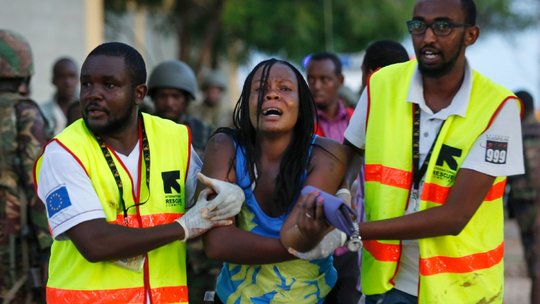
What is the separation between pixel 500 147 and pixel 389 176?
1.63ft

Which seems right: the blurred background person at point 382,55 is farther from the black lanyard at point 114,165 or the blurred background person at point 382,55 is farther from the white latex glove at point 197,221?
the white latex glove at point 197,221

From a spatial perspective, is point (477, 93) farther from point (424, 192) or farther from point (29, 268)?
point (29, 268)

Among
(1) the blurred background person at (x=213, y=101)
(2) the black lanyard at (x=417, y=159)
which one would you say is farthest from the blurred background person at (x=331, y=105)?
(1) the blurred background person at (x=213, y=101)

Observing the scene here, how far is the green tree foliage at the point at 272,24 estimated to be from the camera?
64.5ft

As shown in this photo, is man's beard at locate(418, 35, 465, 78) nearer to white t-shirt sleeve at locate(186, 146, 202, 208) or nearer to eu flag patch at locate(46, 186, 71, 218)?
white t-shirt sleeve at locate(186, 146, 202, 208)

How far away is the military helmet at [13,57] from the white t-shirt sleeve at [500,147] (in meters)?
3.37

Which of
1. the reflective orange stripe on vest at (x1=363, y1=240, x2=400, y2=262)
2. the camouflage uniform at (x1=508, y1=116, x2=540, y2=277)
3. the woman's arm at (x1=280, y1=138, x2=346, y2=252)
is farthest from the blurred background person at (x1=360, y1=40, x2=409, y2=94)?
the camouflage uniform at (x1=508, y1=116, x2=540, y2=277)

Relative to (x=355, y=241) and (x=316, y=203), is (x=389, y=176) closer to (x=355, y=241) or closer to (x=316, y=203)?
(x=355, y=241)

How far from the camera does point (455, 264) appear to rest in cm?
402

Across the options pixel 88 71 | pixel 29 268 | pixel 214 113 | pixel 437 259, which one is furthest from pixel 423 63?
pixel 214 113

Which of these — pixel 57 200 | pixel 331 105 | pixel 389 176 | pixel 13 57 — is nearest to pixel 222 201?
pixel 57 200

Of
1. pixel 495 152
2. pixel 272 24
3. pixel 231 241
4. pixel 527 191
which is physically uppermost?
pixel 272 24

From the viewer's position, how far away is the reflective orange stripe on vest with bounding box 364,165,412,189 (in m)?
4.05

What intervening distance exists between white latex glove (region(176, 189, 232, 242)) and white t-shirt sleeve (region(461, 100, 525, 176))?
112cm
